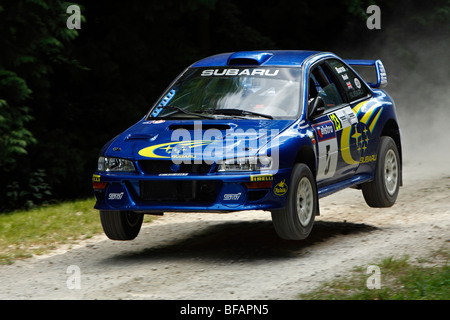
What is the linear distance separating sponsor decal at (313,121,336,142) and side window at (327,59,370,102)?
2.78 ft

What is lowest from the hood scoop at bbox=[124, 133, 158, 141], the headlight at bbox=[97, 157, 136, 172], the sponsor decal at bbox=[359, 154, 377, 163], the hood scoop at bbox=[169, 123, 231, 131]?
the sponsor decal at bbox=[359, 154, 377, 163]

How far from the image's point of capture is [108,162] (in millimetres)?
7852

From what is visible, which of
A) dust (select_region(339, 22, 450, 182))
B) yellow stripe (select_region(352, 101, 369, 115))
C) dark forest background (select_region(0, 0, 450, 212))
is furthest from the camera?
dust (select_region(339, 22, 450, 182))

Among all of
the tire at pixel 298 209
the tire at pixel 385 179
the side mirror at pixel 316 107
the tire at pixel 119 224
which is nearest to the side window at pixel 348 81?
the tire at pixel 385 179

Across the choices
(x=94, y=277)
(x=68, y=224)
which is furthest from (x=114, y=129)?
(x=94, y=277)

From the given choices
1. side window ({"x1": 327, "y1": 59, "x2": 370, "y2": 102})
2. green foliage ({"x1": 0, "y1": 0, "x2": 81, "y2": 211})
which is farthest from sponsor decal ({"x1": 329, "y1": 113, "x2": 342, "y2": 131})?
green foliage ({"x1": 0, "y1": 0, "x2": 81, "y2": 211})

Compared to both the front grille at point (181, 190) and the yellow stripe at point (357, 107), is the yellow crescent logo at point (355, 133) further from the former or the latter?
the front grille at point (181, 190)

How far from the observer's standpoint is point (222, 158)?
7.35m

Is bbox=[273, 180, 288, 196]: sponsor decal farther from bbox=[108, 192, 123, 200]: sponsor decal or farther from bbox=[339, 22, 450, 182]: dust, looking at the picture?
bbox=[339, 22, 450, 182]: dust

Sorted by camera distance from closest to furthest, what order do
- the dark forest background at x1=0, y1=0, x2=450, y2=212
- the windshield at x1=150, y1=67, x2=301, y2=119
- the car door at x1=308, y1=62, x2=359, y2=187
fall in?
the windshield at x1=150, y1=67, x2=301, y2=119 < the car door at x1=308, y1=62, x2=359, y2=187 < the dark forest background at x1=0, y1=0, x2=450, y2=212

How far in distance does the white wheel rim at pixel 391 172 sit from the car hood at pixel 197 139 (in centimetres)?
242

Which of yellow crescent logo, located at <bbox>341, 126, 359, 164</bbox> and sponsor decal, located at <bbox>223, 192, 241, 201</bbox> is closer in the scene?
sponsor decal, located at <bbox>223, 192, 241, 201</bbox>

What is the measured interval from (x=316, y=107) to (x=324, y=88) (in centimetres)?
85

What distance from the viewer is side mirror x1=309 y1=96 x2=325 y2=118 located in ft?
27.1
